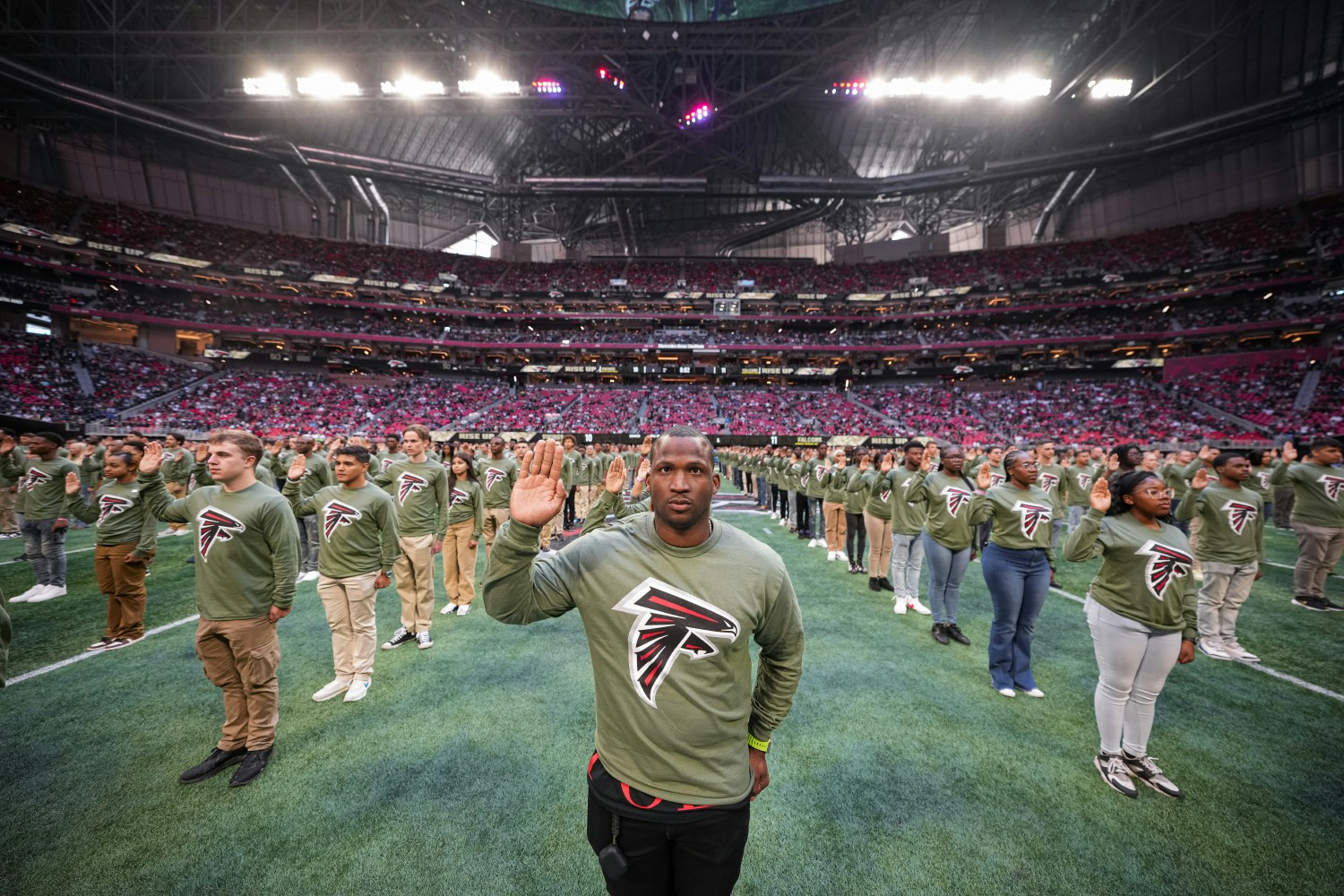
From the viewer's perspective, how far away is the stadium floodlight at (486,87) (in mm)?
30031

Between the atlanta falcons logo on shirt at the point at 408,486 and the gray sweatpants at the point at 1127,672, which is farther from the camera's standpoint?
the atlanta falcons logo on shirt at the point at 408,486

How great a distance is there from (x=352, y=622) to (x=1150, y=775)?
22.1 ft

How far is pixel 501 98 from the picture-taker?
101 feet

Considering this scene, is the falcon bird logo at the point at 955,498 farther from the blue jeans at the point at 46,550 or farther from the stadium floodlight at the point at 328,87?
the stadium floodlight at the point at 328,87

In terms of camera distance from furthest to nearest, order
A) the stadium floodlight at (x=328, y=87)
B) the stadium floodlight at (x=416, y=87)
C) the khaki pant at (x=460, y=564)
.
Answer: the stadium floodlight at (x=328, y=87)
the stadium floodlight at (x=416, y=87)
the khaki pant at (x=460, y=564)

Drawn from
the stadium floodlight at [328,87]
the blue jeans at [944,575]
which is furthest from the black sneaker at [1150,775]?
the stadium floodlight at [328,87]

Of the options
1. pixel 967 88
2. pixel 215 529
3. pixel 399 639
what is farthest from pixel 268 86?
pixel 967 88

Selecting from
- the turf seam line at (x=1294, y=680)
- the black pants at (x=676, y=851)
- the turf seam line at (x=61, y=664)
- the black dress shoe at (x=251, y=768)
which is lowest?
the turf seam line at (x=1294, y=680)

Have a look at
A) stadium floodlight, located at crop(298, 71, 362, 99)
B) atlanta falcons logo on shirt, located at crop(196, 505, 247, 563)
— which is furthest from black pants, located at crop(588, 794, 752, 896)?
stadium floodlight, located at crop(298, 71, 362, 99)

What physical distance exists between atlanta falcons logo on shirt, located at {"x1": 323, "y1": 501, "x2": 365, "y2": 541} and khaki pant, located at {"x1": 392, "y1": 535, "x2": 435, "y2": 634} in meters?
1.22

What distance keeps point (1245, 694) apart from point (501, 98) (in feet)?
134

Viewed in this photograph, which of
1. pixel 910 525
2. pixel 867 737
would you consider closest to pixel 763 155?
pixel 910 525

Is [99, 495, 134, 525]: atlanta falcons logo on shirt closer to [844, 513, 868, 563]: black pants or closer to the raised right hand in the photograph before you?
the raised right hand

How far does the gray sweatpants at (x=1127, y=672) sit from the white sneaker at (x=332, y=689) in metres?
6.46
